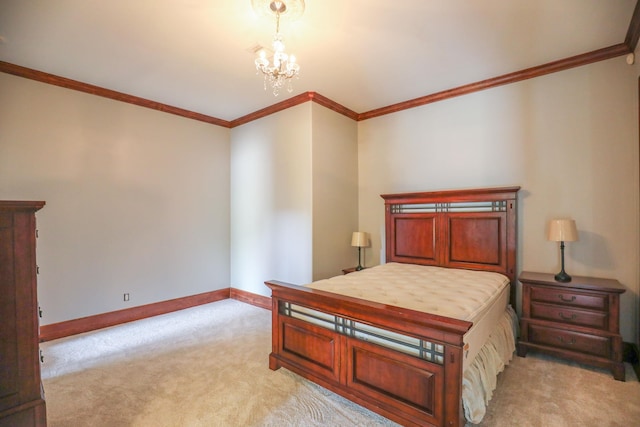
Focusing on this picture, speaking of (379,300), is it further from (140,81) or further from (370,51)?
(140,81)

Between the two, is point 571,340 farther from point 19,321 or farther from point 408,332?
point 19,321

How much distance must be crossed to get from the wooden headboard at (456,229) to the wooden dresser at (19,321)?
3.66 meters

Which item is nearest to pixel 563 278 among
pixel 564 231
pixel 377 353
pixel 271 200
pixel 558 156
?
pixel 564 231

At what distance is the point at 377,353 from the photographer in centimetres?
198

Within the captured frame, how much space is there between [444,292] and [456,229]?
4.82ft

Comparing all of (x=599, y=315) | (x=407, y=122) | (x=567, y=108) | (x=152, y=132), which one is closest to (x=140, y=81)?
(x=152, y=132)

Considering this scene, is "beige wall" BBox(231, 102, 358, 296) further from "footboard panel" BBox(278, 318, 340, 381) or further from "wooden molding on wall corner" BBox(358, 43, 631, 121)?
"footboard panel" BBox(278, 318, 340, 381)

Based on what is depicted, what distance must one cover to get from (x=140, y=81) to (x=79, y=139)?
39.9 inches

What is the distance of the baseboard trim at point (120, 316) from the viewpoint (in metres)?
3.34

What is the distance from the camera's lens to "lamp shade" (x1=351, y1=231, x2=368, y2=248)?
4.25m

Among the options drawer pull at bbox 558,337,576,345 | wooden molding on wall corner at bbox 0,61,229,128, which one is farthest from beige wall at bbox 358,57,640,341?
wooden molding on wall corner at bbox 0,61,229,128

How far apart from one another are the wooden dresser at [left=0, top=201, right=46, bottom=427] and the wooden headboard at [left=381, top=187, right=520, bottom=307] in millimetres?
3657

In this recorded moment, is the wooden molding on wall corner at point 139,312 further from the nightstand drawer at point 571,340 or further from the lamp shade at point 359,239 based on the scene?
the nightstand drawer at point 571,340

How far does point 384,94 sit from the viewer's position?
396 centimetres
